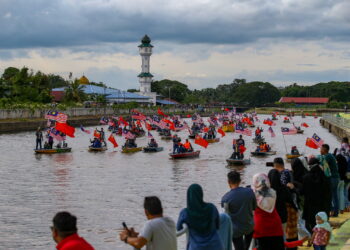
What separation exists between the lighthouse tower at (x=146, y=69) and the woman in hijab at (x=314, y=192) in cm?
16301

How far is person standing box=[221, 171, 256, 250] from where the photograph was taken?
897 centimetres

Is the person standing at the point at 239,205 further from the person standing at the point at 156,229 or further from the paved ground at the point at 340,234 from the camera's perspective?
the paved ground at the point at 340,234

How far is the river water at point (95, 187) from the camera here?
21681 mm

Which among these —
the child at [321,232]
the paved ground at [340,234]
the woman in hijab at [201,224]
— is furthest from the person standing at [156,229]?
the paved ground at [340,234]

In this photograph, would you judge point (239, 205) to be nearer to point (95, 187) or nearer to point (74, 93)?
point (95, 187)

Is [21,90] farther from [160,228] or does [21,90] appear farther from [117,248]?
[160,228]

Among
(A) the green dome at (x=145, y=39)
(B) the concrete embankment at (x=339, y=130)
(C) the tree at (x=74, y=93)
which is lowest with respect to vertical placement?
(B) the concrete embankment at (x=339, y=130)

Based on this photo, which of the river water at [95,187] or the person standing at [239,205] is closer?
the person standing at [239,205]

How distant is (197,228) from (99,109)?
120753mm

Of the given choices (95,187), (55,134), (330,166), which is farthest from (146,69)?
(330,166)

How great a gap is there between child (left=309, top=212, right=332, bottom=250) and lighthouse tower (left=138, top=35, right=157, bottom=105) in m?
164

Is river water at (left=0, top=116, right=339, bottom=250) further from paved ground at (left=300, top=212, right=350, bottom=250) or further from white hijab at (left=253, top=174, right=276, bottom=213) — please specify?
white hijab at (left=253, top=174, right=276, bottom=213)

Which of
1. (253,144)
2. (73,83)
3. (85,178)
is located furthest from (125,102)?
(85,178)

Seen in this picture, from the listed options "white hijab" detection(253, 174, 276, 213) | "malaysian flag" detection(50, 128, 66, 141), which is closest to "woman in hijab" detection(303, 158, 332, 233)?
"white hijab" detection(253, 174, 276, 213)
